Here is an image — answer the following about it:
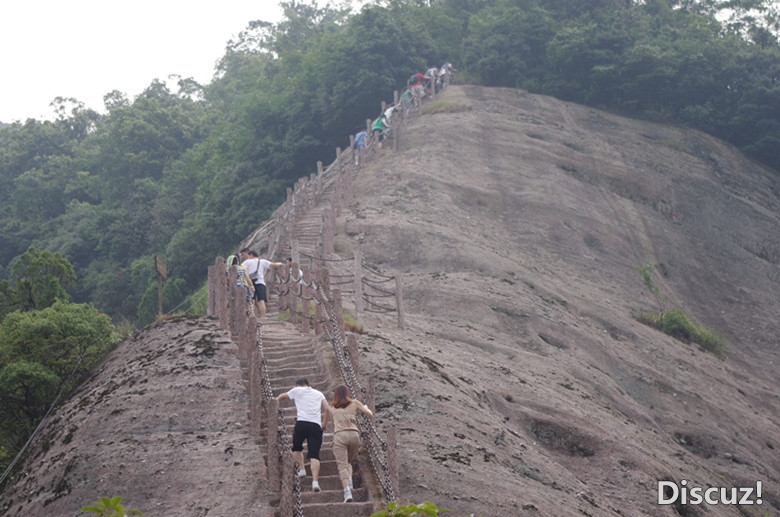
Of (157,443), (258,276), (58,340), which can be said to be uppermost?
(258,276)

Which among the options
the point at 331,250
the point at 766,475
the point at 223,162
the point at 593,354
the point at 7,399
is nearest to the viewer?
the point at 7,399

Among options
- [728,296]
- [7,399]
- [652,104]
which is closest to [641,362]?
[728,296]

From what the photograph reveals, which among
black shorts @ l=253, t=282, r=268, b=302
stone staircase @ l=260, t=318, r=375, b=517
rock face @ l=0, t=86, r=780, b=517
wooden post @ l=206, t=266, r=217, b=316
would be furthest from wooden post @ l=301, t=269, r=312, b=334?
wooden post @ l=206, t=266, r=217, b=316

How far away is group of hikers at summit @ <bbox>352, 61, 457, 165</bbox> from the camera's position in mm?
35594

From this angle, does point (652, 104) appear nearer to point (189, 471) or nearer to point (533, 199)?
point (533, 199)

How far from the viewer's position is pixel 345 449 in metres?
11.0

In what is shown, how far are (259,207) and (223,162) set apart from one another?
5.52 meters

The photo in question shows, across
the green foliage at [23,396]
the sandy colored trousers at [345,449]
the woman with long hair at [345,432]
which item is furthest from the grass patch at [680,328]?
the sandy colored trousers at [345,449]

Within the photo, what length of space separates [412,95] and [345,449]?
3187 cm

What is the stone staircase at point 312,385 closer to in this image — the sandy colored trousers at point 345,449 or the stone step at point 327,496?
the stone step at point 327,496

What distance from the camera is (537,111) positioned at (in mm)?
41938

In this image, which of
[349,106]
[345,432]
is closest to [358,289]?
[345,432]

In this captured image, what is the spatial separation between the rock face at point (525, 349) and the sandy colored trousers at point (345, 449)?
0.99 metres

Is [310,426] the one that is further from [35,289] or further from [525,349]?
[35,289]
